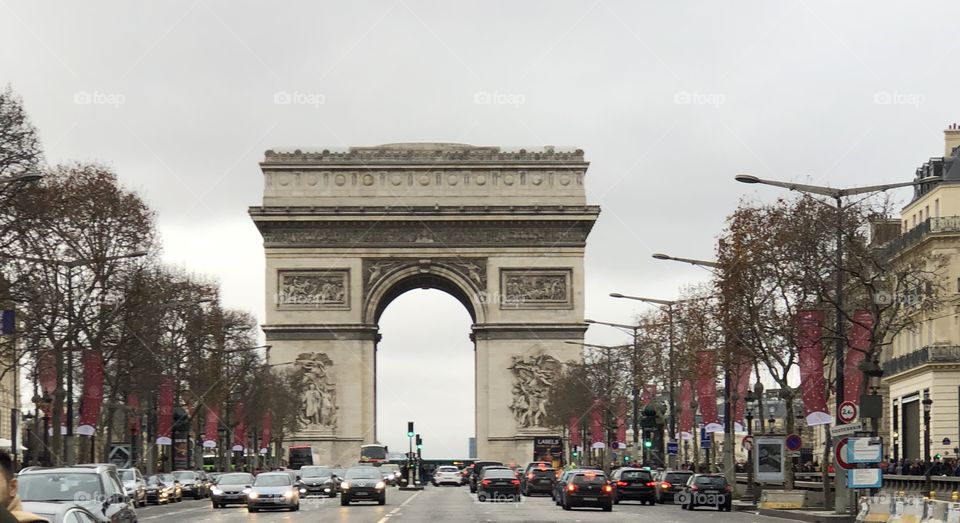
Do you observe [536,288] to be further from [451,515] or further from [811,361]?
[451,515]

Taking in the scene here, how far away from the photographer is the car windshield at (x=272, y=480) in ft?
199

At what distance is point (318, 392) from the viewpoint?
387 ft

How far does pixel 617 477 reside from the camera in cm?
7450

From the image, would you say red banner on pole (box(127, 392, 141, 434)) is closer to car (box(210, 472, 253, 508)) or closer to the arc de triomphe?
car (box(210, 472, 253, 508))

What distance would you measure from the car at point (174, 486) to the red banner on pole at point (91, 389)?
8435mm

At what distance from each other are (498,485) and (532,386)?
157 feet

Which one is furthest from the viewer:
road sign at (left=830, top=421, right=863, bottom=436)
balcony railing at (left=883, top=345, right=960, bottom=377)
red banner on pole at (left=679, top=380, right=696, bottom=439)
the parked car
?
balcony railing at (left=883, top=345, right=960, bottom=377)

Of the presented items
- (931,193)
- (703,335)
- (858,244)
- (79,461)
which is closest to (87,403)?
(79,461)

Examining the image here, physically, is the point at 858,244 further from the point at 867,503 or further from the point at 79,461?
the point at 79,461

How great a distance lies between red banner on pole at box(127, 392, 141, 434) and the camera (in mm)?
88938

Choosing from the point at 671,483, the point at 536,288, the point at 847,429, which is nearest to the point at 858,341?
the point at 847,429

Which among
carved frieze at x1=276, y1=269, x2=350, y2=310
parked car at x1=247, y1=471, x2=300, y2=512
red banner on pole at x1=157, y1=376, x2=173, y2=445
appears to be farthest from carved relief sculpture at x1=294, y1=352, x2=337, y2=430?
parked car at x1=247, y1=471, x2=300, y2=512

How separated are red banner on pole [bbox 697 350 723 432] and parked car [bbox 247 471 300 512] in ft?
62.0

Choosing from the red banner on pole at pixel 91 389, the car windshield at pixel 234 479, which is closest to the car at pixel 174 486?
the red banner on pole at pixel 91 389
